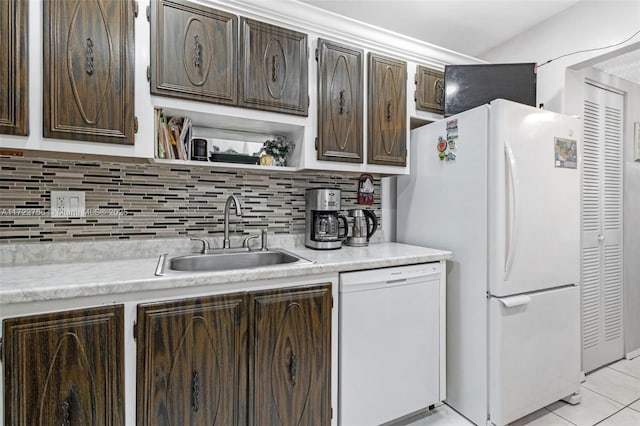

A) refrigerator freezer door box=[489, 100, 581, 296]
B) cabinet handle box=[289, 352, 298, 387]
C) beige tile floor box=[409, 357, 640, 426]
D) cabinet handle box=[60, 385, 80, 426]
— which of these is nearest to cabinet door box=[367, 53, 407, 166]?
refrigerator freezer door box=[489, 100, 581, 296]

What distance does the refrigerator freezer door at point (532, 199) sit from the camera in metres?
1.64

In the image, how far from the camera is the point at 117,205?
164cm

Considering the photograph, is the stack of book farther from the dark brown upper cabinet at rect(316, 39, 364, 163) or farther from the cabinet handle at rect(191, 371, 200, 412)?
the cabinet handle at rect(191, 371, 200, 412)

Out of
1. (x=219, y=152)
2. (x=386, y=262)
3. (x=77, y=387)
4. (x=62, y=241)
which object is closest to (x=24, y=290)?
(x=77, y=387)

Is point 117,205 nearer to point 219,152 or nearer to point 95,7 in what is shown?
point 219,152

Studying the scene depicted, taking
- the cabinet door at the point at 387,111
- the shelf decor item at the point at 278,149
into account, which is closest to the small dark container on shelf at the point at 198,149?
the shelf decor item at the point at 278,149

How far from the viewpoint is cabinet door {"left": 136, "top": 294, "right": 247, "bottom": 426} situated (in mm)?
1163

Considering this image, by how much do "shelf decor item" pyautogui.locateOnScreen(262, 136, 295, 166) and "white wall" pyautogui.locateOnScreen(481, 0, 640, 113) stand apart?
1.96 metres

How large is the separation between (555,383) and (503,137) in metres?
1.52

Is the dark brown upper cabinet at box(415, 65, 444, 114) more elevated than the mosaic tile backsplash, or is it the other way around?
the dark brown upper cabinet at box(415, 65, 444, 114)

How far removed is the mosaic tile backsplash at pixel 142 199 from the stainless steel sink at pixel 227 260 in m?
0.19

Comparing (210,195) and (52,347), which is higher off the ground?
(210,195)

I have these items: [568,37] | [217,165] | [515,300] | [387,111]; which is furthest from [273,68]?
[568,37]

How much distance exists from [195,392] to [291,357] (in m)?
0.42
